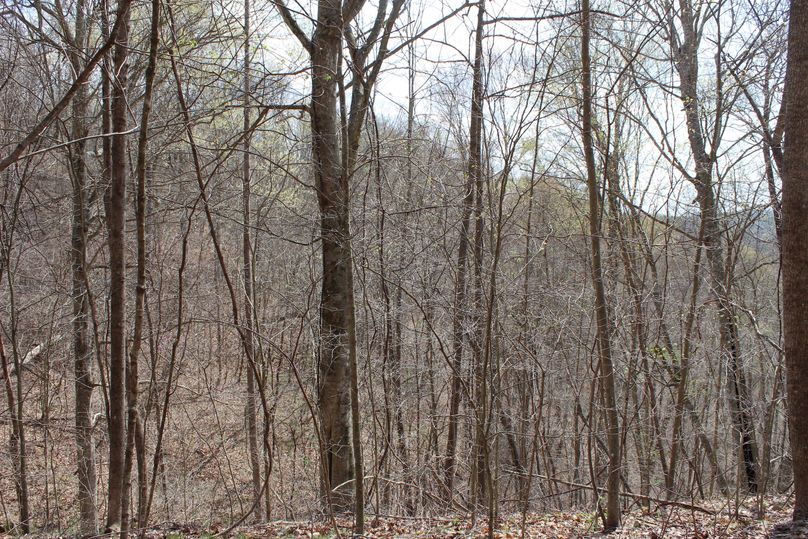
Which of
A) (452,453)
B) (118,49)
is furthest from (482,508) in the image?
(118,49)

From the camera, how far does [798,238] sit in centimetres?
466

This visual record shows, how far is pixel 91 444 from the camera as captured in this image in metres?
7.82

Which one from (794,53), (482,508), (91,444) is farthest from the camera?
(91,444)

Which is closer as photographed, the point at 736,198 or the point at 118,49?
the point at 118,49

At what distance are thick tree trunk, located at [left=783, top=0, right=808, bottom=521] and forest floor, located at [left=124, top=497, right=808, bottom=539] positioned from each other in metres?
0.67

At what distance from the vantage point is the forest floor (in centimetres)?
512

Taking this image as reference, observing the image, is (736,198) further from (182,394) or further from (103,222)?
(182,394)

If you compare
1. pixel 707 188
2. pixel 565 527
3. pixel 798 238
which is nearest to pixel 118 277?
pixel 565 527

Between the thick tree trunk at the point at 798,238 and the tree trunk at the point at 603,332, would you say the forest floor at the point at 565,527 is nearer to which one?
the tree trunk at the point at 603,332

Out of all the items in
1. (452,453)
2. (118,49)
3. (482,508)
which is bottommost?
(482,508)

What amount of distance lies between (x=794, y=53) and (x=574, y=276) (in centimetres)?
483

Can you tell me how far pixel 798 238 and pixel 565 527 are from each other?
3342 mm

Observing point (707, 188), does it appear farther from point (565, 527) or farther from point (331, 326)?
point (331, 326)

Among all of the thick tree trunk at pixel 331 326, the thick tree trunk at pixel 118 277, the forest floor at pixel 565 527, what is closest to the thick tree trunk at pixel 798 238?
the forest floor at pixel 565 527
